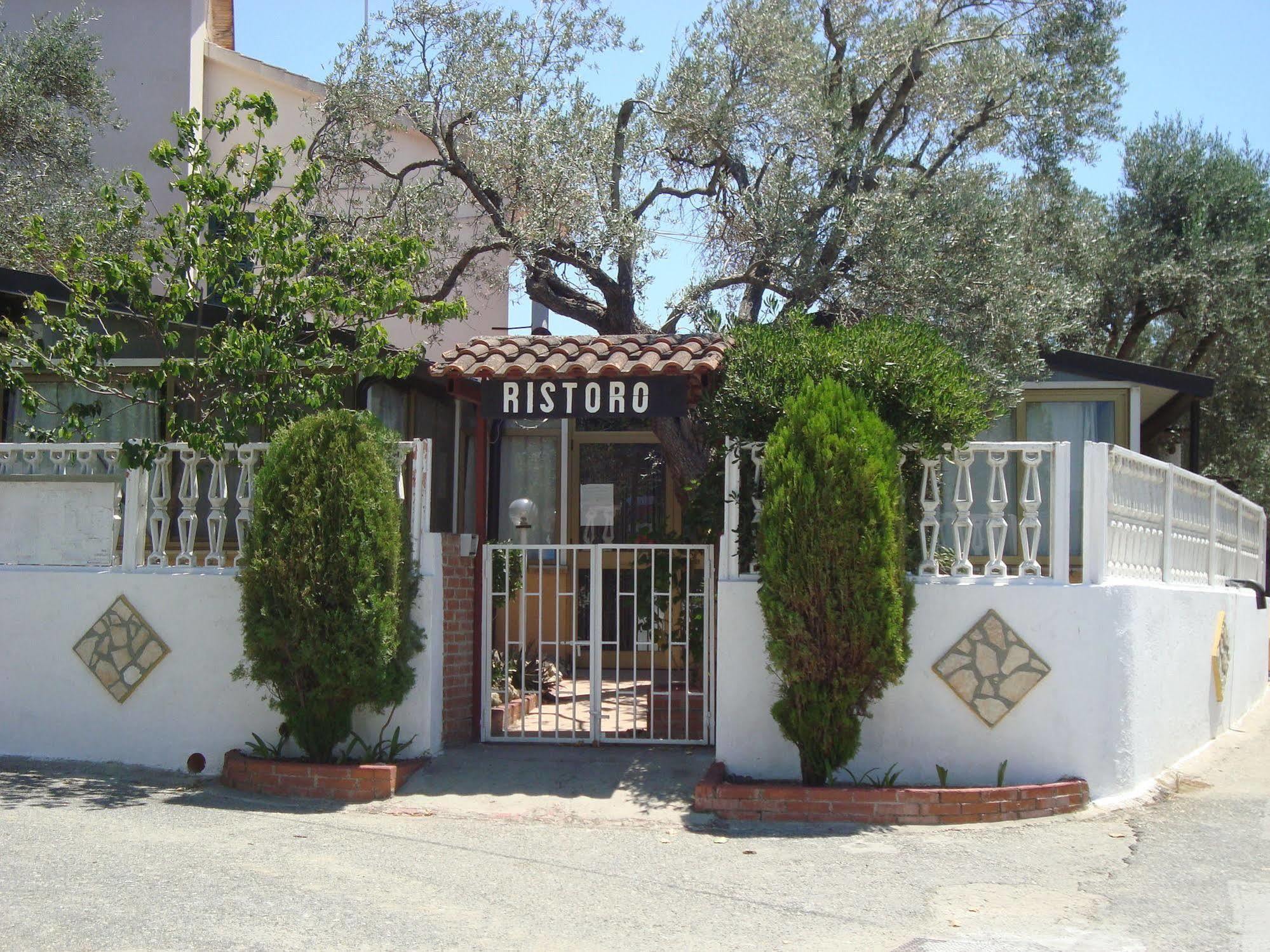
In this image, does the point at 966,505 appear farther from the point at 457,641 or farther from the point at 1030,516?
the point at 457,641

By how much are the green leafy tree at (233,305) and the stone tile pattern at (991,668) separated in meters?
4.14

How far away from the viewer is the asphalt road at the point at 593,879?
5094 millimetres

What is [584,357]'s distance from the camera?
8523 mm

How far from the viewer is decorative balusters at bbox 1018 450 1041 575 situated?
7.43m

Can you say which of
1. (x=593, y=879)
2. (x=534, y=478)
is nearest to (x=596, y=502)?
(x=534, y=478)

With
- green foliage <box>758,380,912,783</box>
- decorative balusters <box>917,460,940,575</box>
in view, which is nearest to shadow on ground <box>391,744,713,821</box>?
green foliage <box>758,380,912,783</box>

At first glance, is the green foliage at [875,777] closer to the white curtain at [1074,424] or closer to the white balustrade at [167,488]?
the white balustrade at [167,488]

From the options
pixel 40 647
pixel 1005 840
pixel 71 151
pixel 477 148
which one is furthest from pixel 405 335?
pixel 1005 840

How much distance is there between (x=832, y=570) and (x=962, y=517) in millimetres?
1114

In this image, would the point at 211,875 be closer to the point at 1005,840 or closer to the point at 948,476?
the point at 1005,840

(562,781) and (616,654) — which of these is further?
(616,654)

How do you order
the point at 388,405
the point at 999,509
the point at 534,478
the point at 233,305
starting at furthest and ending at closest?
the point at 534,478
the point at 388,405
the point at 233,305
the point at 999,509

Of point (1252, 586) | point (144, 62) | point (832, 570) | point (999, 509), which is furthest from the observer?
point (144, 62)

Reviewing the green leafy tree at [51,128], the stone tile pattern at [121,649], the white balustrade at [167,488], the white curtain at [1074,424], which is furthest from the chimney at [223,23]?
the white curtain at [1074,424]
